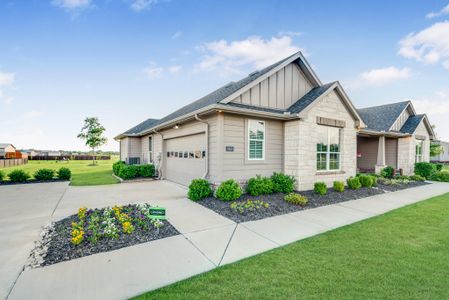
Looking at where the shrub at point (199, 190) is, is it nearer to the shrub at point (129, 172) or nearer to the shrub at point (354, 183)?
the shrub at point (129, 172)

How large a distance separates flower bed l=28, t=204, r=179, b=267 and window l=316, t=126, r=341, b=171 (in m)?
7.58

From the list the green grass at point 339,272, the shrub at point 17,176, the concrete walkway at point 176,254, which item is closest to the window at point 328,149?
the concrete walkway at point 176,254

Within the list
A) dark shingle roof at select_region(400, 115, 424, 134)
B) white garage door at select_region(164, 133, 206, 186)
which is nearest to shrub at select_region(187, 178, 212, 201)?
white garage door at select_region(164, 133, 206, 186)

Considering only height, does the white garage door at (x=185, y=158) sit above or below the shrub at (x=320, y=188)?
above

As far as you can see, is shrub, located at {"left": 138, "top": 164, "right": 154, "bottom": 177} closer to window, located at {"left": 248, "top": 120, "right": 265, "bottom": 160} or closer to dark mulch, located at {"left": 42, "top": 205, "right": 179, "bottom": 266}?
window, located at {"left": 248, "top": 120, "right": 265, "bottom": 160}

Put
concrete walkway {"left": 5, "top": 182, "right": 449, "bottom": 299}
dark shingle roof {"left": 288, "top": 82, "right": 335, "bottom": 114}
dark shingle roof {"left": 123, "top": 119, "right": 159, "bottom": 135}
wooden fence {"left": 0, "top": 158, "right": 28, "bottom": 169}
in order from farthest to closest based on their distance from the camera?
wooden fence {"left": 0, "top": 158, "right": 28, "bottom": 169}
dark shingle roof {"left": 123, "top": 119, "right": 159, "bottom": 135}
dark shingle roof {"left": 288, "top": 82, "right": 335, "bottom": 114}
concrete walkway {"left": 5, "top": 182, "right": 449, "bottom": 299}

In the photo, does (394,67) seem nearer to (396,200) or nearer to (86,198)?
(396,200)

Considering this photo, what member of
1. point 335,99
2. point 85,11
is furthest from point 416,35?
point 85,11

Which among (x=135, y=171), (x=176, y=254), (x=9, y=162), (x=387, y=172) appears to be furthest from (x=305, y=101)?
(x=9, y=162)

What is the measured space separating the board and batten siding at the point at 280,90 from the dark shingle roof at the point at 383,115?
345 inches

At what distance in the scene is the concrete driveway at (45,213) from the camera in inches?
134

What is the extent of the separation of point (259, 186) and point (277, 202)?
994mm

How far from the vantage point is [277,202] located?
687 centimetres

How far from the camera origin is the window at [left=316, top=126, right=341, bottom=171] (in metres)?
9.28
